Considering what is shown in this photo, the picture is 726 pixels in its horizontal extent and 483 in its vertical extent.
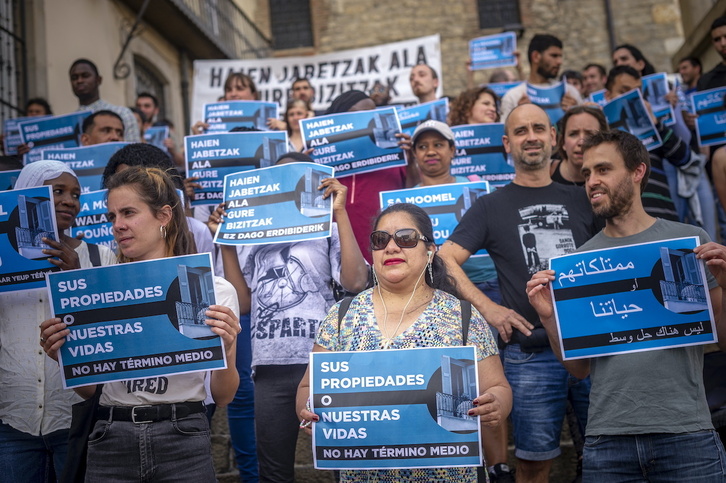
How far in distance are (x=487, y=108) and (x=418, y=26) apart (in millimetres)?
14186

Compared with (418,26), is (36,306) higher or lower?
lower

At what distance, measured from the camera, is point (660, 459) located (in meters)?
3.22

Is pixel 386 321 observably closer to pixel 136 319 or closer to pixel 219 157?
pixel 136 319

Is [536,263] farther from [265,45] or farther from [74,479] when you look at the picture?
[265,45]

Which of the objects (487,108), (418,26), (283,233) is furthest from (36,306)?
(418,26)

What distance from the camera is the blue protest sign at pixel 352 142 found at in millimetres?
5523

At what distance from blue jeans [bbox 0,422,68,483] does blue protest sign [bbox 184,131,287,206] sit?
2296mm

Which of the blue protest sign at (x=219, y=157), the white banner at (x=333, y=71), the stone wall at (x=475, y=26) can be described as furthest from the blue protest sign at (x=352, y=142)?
the stone wall at (x=475, y=26)

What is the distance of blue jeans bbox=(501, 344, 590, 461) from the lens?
13.4 ft

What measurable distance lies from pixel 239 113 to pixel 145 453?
4744 millimetres

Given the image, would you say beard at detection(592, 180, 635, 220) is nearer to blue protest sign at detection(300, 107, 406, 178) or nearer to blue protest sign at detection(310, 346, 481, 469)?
blue protest sign at detection(310, 346, 481, 469)

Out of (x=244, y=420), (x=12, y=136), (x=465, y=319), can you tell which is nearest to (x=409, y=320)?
(x=465, y=319)

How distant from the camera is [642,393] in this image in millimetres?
3309

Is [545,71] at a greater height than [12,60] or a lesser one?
lesser
